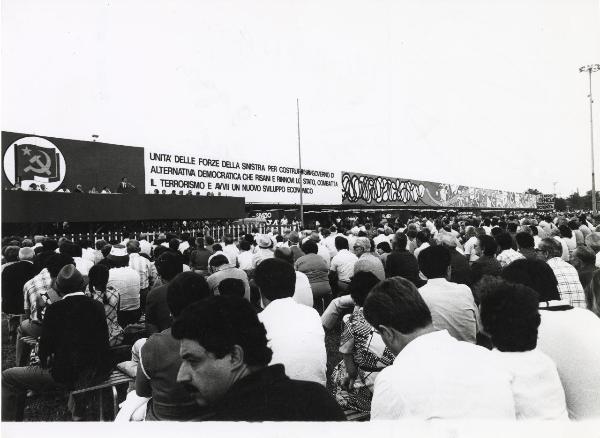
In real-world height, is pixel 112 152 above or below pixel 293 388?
above

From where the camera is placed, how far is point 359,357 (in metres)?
3.11

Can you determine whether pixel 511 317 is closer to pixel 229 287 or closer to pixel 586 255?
pixel 229 287

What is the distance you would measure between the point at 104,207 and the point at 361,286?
42.4ft

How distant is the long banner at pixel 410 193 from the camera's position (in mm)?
33734

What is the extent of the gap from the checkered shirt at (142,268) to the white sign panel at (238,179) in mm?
14006

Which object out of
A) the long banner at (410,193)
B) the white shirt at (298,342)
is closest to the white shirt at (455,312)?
the white shirt at (298,342)

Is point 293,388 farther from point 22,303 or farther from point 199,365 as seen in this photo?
point 22,303

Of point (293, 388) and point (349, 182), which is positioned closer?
point (293, 388)

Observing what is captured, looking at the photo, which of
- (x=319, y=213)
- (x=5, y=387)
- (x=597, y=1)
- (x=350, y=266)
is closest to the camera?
(x=597, y=1)

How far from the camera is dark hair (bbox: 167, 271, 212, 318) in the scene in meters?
3.16

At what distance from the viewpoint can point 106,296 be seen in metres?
5.21

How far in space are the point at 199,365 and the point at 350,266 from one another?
5.99m

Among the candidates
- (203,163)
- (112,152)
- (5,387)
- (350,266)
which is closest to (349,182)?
(203,163)

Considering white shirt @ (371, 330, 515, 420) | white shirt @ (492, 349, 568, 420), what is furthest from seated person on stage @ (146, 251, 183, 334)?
white shirt @ (492, 349, 568, 420)
